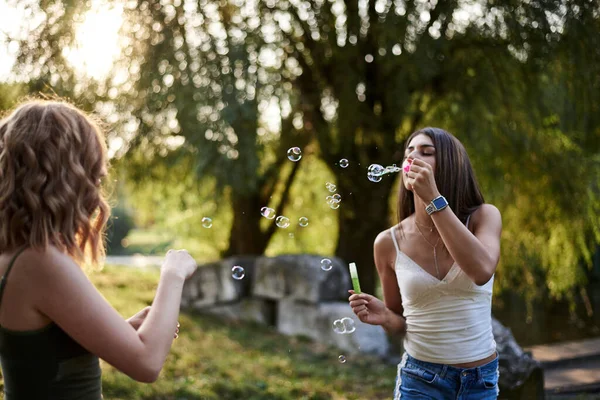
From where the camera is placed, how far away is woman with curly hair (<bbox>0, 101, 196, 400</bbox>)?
4.76 feet

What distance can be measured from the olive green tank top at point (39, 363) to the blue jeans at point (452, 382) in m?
1.23

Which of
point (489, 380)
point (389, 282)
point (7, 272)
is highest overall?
point (7, 272)

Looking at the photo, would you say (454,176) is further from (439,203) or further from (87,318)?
(87,318)

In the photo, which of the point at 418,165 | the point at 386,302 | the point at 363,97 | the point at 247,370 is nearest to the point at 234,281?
the point at 247,370

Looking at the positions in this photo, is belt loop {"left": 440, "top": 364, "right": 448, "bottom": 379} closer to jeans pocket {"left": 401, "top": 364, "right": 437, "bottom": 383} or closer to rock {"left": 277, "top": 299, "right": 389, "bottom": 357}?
jeans pocket {"left": 401, "top": 364, "right": 437, "bottom": 383}

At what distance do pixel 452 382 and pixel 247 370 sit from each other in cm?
395

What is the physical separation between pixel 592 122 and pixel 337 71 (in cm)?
267

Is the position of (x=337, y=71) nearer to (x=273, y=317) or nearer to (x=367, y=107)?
(x=367, y=107)

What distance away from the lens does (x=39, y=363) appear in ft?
4.91

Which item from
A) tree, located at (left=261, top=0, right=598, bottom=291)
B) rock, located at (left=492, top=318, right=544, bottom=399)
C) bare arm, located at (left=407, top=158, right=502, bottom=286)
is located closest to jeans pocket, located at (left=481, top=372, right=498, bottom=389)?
bare arm, located at (left=407, top=158, right=502, bottom=286)

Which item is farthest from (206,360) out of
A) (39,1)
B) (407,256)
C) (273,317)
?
(407,256)

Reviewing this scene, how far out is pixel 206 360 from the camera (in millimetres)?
6234

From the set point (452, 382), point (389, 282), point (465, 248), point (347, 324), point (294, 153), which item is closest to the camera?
point (465, 248)

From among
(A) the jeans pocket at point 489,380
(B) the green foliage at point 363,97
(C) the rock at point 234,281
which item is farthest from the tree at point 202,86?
(A) the jeans pocket at point 489,380
